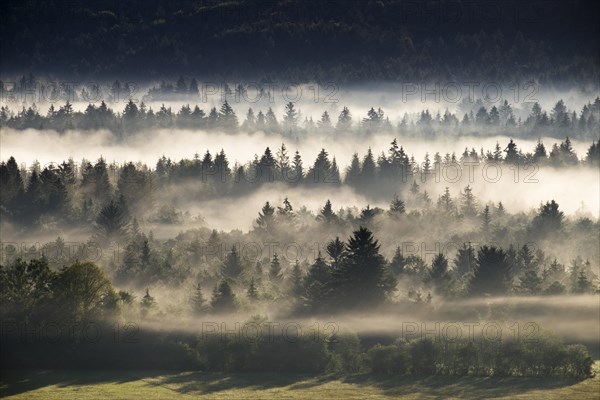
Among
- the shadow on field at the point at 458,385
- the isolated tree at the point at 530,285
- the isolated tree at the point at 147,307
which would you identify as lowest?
the shadow on field at the point at 458,385

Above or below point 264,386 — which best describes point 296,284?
above

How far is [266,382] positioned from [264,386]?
1661 millimetres

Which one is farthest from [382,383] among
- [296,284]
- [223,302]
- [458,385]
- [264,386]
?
[296,284]

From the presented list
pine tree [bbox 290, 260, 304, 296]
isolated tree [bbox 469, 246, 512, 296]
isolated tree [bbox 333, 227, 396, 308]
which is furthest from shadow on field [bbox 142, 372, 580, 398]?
isolated tree [bbox 469, 246, 512, 296]

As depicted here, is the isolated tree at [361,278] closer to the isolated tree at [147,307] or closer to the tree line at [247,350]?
the tree line at [247,350]

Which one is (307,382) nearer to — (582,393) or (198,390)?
(198,390)

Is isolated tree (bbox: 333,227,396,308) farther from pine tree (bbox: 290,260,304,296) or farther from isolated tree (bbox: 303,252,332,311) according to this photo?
pine tree (bbox: 290,260,304,296)

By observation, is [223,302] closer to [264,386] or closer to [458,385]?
[264,386]

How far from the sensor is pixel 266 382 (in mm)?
143750

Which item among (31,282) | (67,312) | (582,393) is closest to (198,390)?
(67,312)

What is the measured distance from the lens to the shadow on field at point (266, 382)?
140 metres

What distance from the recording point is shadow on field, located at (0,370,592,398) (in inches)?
5497

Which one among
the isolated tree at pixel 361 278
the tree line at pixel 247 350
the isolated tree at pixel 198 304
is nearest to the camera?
the tree line at pixel 247 350

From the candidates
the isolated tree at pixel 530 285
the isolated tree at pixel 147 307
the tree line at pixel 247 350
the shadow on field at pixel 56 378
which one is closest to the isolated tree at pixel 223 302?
the isolated tree at pixel 147 307
